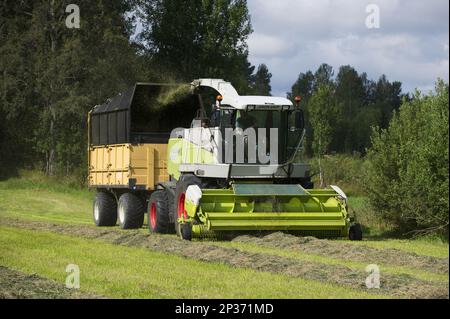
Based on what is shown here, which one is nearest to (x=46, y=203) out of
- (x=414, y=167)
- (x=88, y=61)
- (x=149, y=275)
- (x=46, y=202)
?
(x=46, y=202)

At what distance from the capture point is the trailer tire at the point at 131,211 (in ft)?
70.7

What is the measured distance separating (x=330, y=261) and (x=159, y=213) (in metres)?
6.51

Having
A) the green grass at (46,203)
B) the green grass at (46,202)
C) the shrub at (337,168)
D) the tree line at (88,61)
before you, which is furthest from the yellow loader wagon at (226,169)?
the tree line at (88,61)

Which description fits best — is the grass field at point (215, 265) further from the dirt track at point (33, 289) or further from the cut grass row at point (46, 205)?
the cut grass row at point (46, 205)

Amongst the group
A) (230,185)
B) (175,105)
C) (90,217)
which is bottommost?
(90,217)

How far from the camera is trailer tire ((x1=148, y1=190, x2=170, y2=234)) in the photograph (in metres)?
19.0

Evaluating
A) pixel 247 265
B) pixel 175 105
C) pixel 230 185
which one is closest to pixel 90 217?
pixel 175 105

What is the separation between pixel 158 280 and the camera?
11062 millimetres

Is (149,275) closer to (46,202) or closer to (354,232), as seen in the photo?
(354,232)

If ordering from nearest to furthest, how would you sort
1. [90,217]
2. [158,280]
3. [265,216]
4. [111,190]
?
[158,280]
[265,216]
[111,190]
[90,217]

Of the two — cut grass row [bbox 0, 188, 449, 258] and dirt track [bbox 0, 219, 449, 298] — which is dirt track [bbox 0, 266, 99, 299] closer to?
dirt track [bbox 0, 219, 449, 298]

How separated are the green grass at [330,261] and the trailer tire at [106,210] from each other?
804cm
